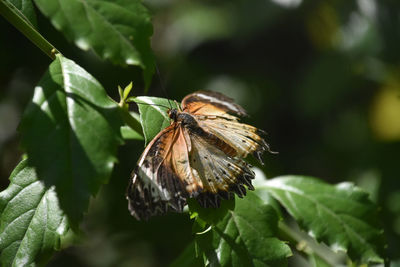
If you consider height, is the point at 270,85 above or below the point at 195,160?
below

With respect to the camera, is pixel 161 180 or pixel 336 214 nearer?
pixel 161 180

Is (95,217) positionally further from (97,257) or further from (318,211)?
(318,211)

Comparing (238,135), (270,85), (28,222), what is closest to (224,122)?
(238,135)

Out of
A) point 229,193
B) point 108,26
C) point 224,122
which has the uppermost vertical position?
point 108,26

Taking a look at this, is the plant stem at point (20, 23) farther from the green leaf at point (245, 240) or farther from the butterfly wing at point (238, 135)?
the green leaf at point (245, 240)

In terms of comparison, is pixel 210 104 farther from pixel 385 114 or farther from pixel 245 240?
pixel 385 114

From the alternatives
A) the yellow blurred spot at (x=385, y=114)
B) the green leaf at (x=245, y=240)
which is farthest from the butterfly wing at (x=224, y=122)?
the yellow blurred spot at (x=385, y=114)

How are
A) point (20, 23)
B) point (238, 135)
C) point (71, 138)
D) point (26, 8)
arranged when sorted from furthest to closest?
point (238, 135)
point (26, 8)
point (20, 23)
point (71, 138)
